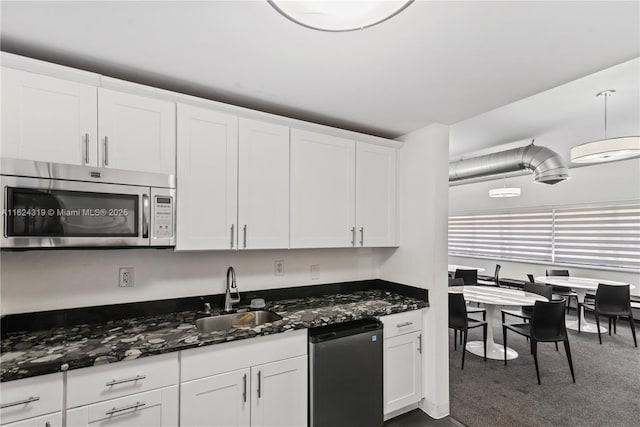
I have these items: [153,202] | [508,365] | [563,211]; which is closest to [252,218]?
[153,202]

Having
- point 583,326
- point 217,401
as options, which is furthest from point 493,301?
point 217,401

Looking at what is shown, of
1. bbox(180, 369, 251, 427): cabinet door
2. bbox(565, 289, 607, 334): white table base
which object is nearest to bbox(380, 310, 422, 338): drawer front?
bbox(180, 369, 251, 427): cabinet door

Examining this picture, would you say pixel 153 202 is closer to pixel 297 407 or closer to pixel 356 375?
pixel 297 407

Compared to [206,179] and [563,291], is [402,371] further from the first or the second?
[563,291]

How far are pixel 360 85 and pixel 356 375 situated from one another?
1.92m

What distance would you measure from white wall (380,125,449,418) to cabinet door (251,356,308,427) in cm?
116

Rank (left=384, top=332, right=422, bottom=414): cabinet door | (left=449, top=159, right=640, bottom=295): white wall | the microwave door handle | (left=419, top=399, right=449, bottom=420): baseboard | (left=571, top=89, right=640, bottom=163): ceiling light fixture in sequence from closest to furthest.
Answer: the microwave door handle → (left=384, top=332, right=422, bottom=414): cabinet door → (left=419, top=399, right=449, bottom=420): baseboard → (left=571, top=89, right=640, bottom=163): ceiling light fixture → (left=449, top=159, right=640, bottom=295): white wall

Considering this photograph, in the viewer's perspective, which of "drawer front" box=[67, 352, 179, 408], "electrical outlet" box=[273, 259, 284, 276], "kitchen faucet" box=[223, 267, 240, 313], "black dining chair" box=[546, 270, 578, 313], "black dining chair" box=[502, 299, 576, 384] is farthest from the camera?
"black dining chair" box=[546, 270, 578, 313]

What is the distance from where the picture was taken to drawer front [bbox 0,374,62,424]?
131cm

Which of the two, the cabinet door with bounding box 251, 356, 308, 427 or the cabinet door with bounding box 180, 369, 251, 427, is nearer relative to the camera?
the cabinet door with bounding box 180, 369, 251, 427

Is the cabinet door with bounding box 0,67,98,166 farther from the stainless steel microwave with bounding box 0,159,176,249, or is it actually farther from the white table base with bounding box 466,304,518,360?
the white table base with bounding box 466,304,518,360

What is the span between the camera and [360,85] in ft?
6.47

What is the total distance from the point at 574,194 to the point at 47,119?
709 centimetres

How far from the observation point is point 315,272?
2.84m
